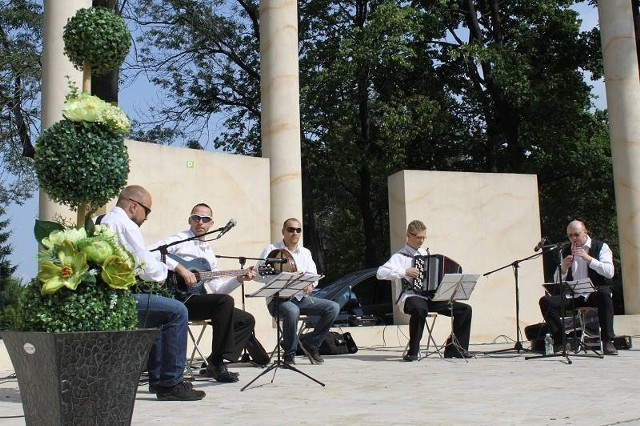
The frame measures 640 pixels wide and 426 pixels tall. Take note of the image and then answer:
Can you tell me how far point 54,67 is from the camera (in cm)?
1084

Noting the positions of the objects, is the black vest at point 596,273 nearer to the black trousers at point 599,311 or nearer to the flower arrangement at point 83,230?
the black trousers at point 599,311

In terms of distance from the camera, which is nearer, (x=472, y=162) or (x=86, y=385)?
(x=86, y=385)

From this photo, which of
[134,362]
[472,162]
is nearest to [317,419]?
[134,362]

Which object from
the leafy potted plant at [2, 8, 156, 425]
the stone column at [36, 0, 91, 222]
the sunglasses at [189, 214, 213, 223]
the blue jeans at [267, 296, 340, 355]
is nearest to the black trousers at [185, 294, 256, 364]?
the sunglasses at [189, 214, 213, 223]

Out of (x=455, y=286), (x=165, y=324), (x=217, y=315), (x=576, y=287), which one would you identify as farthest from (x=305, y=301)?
(x=165, y=324)

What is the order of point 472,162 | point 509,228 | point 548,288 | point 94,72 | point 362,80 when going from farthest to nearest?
point 472,162, point 362,80, point 509,228, point 548,288, point 94,72

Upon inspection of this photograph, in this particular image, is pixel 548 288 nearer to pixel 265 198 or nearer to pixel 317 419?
pixel 265 198

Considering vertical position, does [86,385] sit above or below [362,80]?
below

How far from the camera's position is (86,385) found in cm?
405

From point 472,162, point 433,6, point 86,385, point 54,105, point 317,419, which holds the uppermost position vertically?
point 433,6

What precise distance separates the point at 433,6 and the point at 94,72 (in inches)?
867

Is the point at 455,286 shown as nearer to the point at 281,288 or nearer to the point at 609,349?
the point at 609,349

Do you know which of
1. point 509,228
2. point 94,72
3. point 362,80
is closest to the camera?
point 94,72

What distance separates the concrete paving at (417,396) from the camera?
5828 mm
